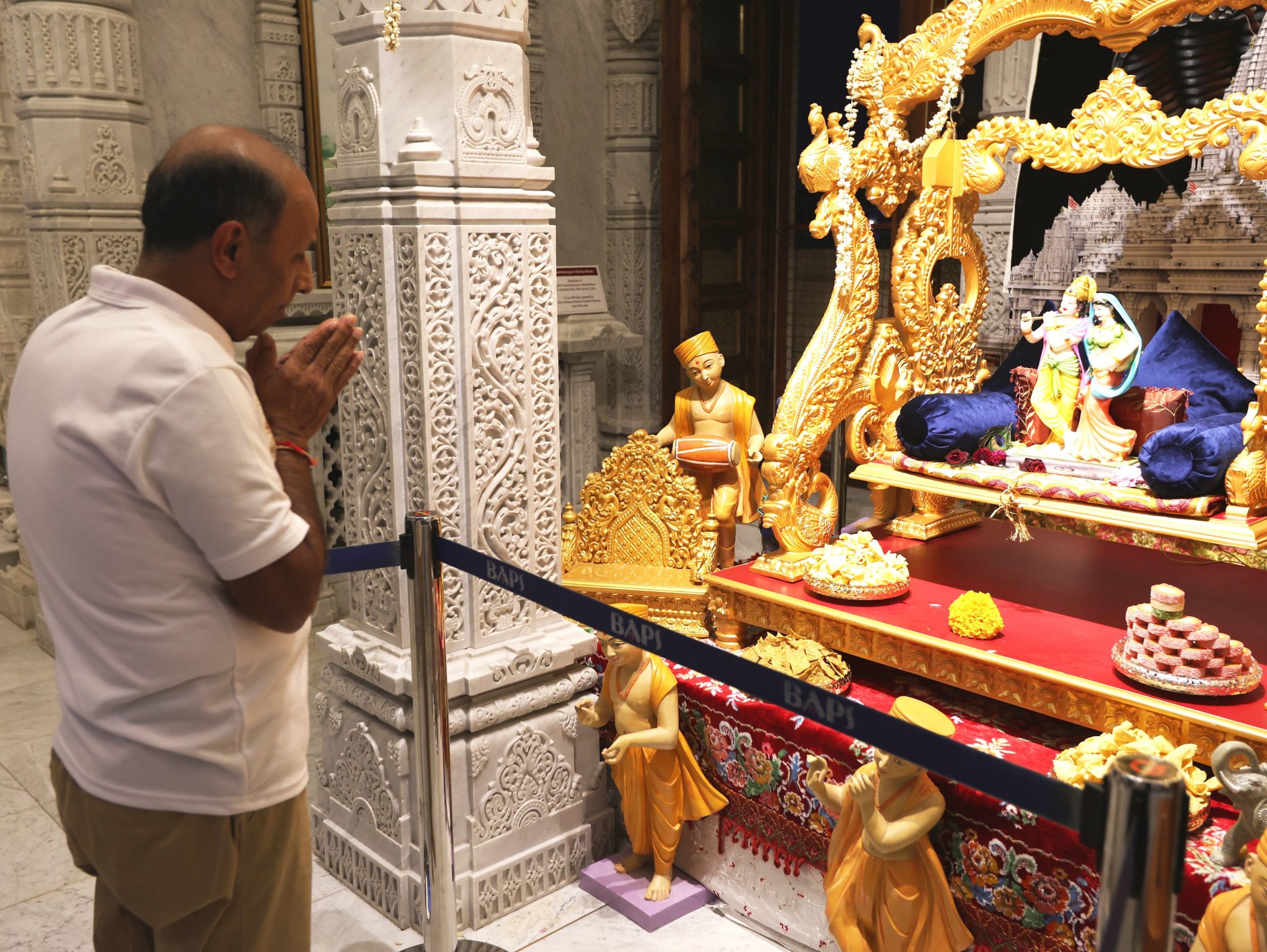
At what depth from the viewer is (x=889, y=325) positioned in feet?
13.3

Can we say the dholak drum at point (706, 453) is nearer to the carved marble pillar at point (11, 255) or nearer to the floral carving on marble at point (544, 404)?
the floral carving on marble at point (544, 404)

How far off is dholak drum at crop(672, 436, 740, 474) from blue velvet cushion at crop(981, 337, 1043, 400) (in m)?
1.03

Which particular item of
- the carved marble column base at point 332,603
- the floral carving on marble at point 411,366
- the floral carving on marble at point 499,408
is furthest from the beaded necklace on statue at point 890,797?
the carved marble column base at point 332,603

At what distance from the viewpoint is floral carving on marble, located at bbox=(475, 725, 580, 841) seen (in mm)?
3188

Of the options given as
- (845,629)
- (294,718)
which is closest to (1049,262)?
(845,629)

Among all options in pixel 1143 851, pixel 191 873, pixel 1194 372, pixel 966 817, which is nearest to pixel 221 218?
pixel 191 873

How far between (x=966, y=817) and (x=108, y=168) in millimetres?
4726

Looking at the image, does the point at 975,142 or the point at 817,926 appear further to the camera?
the point at 975,142

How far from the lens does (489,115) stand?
3.00 meters

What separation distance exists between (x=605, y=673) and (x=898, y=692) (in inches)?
35.3

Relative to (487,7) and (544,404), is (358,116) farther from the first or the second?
(544,404)

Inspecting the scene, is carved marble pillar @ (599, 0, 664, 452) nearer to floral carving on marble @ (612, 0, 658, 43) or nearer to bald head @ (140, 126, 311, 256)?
floral carving on marble @ (612, 0, 658, 43)

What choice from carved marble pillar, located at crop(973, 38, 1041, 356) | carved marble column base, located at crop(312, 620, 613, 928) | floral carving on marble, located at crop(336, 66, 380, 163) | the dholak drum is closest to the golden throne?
the dholak drum

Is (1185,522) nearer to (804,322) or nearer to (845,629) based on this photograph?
(845,629)
